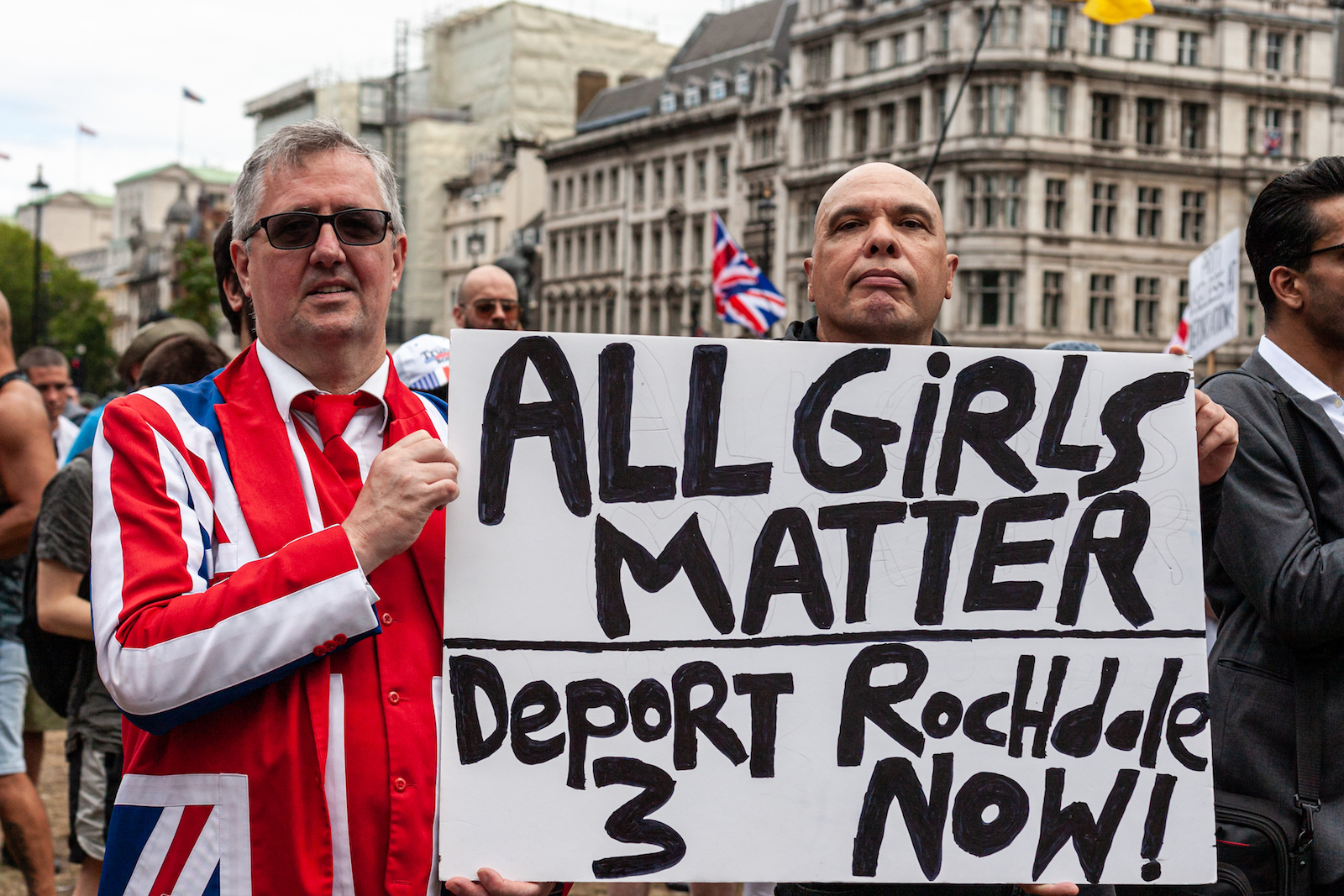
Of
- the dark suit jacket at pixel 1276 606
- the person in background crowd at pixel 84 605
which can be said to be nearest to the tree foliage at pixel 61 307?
the person in background crowd at pixel 84 605

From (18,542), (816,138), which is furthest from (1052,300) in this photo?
(18,542)

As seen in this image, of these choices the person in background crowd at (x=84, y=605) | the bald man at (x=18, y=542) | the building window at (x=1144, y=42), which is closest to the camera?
the person in background crowd at (x=84, y=605)

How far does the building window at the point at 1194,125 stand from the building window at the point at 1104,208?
316 centimetres

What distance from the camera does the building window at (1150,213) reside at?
146 ft

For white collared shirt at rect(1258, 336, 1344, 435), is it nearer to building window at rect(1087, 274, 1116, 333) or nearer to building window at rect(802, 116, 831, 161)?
building window at rect(1087, 274, 1116, 333)

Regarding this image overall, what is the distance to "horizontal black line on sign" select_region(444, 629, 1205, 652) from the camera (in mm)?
2234

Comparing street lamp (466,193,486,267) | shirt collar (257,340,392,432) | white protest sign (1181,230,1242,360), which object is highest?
street lamp (466,193,486,267)

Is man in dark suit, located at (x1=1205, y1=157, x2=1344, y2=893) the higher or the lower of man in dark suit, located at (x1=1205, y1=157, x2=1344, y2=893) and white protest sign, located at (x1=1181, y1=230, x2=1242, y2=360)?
the lower

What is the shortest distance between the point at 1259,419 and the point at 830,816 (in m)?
1.26

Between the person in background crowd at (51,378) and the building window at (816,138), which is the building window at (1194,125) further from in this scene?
the person in background crowd at (51,378)

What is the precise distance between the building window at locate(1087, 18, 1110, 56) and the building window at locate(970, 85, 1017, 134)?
3.39m

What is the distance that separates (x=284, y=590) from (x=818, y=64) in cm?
4831

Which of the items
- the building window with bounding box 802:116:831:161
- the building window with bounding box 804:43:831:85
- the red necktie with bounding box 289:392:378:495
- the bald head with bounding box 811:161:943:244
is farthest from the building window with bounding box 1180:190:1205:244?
the red necktie with bounding box 289:392:378:495

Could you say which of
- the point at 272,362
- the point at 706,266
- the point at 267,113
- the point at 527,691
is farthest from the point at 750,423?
the point at 267,113
